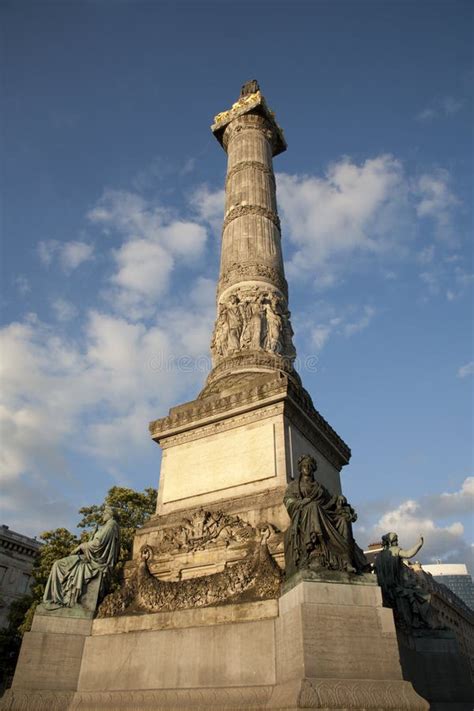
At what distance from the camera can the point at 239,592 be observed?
868 cm

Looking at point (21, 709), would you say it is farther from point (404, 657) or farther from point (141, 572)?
point (404, 657)

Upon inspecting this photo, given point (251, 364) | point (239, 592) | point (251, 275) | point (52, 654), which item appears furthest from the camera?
point (251, 275)

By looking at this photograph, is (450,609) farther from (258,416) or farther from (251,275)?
(258,416)

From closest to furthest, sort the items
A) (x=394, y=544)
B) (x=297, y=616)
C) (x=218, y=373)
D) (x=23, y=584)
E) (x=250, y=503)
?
(x=297, y=616) < (x=250, y=503) < (x=394, y=544) < (x=218, y=373) < (x=23, y=584)

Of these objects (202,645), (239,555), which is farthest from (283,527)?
(202,645)

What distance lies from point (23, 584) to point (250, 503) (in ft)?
102

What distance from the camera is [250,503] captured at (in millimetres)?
10328

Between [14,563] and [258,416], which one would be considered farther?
[14,563]

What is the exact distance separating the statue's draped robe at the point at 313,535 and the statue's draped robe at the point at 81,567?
4087 millimetres

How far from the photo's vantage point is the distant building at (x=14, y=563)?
34.2m

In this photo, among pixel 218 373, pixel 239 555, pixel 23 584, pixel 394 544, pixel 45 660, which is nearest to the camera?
pixel 45 660

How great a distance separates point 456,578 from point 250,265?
565ft

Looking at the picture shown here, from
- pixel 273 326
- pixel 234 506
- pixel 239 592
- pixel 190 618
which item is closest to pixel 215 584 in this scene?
pixel 239 592

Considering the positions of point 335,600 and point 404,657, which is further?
point 404,657
